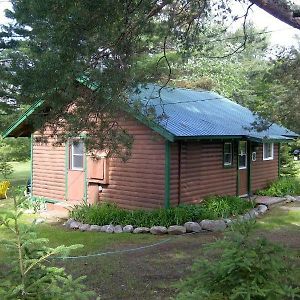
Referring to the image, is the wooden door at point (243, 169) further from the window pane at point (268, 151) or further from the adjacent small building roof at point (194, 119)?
the window pane at point (268, 151)

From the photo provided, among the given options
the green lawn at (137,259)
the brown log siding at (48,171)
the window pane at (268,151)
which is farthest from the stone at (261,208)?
the brown log siding at (48,171)

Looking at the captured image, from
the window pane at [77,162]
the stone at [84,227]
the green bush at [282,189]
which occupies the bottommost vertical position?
the stone at [84,227]

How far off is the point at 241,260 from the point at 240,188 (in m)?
13.3

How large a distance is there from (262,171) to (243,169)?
2013mm

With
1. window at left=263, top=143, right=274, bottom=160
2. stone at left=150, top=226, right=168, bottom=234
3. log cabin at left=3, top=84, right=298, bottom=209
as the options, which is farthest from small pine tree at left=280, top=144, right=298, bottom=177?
stone at left=150, top=226, right=168, bottom=234

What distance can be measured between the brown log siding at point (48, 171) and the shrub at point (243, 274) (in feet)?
39.9

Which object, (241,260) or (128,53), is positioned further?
(128,53)

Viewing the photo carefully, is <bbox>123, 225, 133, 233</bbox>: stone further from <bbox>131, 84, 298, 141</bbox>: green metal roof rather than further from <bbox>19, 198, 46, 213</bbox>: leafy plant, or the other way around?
<bbox>19, 198, 46, 213</bbox>: leafy plant

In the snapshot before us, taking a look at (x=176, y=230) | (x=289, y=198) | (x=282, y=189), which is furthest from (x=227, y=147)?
(x=176, y=230)

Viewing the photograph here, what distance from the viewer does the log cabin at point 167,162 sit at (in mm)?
13164

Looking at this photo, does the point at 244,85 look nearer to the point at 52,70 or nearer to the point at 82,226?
the point at 82,226

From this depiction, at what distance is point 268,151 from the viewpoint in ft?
64.6

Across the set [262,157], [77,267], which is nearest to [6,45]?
[262,157]

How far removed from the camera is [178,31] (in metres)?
9.02
